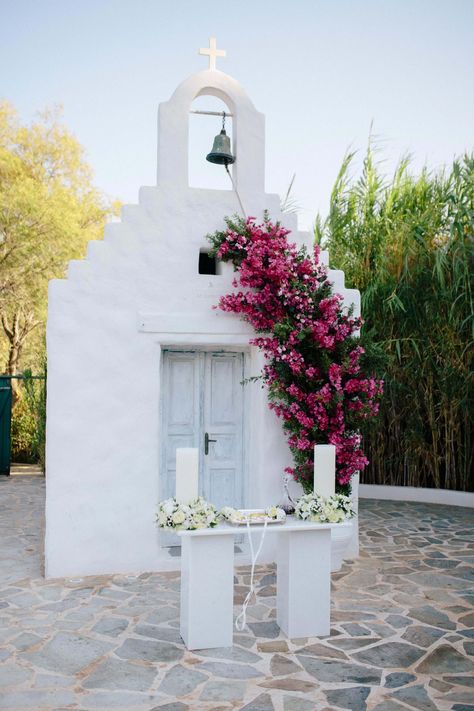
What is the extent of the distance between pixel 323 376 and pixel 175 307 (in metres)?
1.62

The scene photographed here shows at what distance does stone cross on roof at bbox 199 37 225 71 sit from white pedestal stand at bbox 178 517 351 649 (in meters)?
4.60

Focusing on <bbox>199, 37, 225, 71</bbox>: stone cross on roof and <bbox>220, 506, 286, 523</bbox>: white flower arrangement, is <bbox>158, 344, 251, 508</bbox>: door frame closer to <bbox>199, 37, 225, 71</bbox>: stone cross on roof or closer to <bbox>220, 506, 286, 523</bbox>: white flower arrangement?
<bbox>220, 506, 286, 523</bbox>: white flower arrangement

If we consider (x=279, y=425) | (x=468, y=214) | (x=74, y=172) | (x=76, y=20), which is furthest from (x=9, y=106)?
(x=279, y=425)

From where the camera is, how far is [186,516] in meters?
4.43

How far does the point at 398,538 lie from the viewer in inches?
303

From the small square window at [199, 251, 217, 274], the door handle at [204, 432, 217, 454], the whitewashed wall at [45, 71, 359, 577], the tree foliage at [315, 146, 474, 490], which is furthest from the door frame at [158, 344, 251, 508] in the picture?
the tree foliage at [315, 146, 474, 490]

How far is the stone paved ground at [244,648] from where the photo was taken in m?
3.77

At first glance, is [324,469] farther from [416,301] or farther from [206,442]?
[416,301]

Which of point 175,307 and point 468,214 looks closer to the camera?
point 175,307

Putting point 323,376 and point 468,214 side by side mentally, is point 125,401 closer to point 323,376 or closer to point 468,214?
point 323,376

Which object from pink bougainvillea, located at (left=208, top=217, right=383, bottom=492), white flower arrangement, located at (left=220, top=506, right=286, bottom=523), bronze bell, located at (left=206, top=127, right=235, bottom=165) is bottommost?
white flower arrangement, located at (left=220, top=506, right=286, bottom=523)

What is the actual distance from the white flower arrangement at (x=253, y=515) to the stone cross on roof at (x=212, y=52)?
4.47 m

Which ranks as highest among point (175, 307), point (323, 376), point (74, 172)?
point (74, 172)

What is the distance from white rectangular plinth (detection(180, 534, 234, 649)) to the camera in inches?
176
